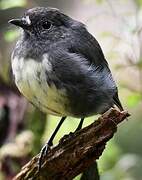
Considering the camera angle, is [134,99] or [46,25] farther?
[134,99]

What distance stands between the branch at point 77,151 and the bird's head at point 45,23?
484 mm

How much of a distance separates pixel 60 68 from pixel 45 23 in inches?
11.2

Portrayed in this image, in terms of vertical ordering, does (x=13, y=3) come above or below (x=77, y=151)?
above

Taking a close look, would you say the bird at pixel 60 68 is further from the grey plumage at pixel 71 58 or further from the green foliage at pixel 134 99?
the green foliage at pixel 134 99

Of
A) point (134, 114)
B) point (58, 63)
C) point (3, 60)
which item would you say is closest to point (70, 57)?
point (58, 63)

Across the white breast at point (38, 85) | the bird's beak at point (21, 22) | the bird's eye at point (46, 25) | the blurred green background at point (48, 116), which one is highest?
the bird's beak at point (21, 22)

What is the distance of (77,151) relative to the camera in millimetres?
3260

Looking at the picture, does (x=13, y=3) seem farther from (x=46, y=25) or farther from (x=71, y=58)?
(x=71, y=58)

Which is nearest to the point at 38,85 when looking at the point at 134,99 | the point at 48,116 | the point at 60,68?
the point at 60,68

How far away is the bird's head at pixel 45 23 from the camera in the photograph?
3.46 metres

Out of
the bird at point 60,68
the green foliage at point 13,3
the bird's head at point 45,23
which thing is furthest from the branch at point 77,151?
the green foliage at point 13,3

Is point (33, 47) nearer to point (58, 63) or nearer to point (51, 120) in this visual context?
point (58, 63)

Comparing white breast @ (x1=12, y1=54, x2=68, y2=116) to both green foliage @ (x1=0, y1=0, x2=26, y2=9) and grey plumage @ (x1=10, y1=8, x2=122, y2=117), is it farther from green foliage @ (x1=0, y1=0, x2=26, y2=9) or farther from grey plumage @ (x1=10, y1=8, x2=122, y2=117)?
green foliage @ (x1=0, y1=0, x2=26, y2=9)

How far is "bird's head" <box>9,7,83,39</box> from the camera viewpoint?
3455 mm
